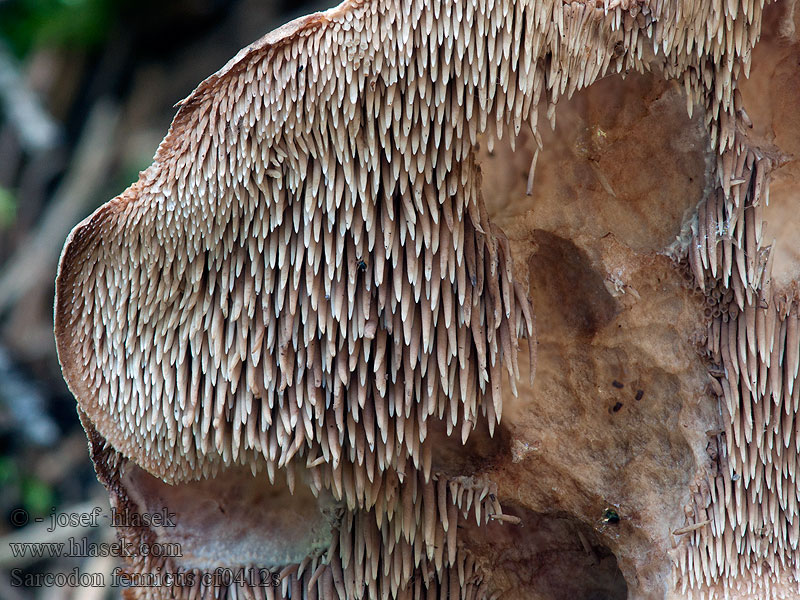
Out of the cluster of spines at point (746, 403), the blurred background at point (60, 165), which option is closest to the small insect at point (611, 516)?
the cluster of spines at point (746, 403)

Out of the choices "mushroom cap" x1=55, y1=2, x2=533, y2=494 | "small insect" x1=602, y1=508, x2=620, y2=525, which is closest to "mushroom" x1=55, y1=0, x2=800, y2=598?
"mushroom cap" x1=55, y1=2, x2=533, y2=494

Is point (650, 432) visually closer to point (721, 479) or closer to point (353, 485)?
→ point (721, 479)

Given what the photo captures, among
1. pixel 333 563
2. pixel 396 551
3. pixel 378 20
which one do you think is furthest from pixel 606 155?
pixel 333 563

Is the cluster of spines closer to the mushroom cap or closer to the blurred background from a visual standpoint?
the mushroom cap

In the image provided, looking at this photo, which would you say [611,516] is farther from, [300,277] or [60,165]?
[60,165]

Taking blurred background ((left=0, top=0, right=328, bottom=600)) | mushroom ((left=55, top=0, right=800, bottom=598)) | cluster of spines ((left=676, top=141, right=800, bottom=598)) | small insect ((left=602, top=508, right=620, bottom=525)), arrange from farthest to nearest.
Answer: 1. blurred background ((left=0, top=0, right=328, bottom=600))
2. small insect ((left=602, top=508, right=620, bottom=525))
3. cluster of spines ((left=676, top=141, right=800, bottom=598))
4. mushroom ((left=55, top=0, right=800, bottom=598))
